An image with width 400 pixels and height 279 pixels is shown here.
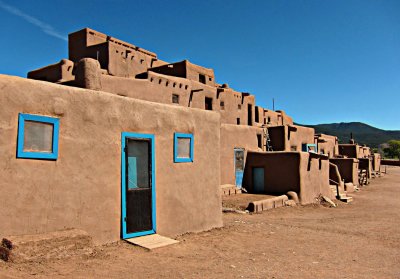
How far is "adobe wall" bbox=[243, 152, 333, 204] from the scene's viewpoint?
17.5 metres

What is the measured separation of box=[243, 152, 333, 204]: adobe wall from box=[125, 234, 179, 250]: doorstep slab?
11.4 metres

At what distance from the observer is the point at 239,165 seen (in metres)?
20.0

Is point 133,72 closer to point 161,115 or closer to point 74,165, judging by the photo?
point 161,115

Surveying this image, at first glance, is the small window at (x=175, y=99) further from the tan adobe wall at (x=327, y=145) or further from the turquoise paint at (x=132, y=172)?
the tan adobe wall at (x=327, y=145)

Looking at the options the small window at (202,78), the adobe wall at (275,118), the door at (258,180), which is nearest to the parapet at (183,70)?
the small window at (202,78)

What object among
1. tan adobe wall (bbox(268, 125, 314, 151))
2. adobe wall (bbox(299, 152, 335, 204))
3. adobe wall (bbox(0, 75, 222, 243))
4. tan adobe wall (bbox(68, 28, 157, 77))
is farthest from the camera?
tan adobe wall (bbox(268, 125, 314, 151))

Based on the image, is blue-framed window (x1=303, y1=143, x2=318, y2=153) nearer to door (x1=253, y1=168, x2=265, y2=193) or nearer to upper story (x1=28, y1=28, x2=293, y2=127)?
upper story (x1=28, y1=28, x2=293, y2=127)

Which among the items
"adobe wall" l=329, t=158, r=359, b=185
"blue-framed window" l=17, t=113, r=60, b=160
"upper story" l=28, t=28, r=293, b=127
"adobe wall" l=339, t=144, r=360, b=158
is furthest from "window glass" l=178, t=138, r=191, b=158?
"adobe wall" l=339, t=144, r=360, b=158

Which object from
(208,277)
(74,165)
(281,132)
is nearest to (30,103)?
(74,165)

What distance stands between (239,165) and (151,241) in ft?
43.9

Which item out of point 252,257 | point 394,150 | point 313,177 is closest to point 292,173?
point 313,177

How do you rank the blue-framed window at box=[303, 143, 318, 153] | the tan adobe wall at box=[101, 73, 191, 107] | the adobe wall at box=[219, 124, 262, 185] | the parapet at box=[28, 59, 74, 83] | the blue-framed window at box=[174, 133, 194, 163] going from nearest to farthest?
the blue-framed window at box=[174, 133, 194, 163] → the tan adobe wall at box=[101, 73, 191, 107] → the parapet at box=[28, 59, 74, 83] → the adobe wall at box=[219, 124, 262, 185] → the blue-framed window at box=[303, 143, 318, 153]

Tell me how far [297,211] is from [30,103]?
42.2 feet

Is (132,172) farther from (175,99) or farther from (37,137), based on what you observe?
(175,99)
